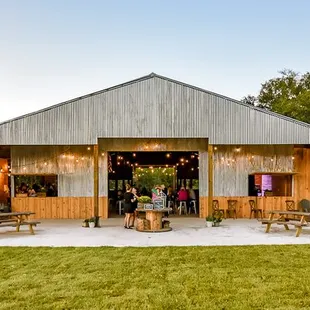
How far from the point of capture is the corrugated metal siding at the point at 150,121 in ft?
41.7

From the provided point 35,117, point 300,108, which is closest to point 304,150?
point 35,117

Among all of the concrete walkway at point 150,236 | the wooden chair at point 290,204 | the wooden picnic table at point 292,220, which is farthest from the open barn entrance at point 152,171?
the wooden picnic table at point 292,220

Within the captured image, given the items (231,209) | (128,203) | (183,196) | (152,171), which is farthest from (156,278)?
(152,171)

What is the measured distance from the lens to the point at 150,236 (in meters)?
10.2

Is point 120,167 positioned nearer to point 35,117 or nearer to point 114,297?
point 35,117

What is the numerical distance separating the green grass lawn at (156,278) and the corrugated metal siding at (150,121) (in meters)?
5.20

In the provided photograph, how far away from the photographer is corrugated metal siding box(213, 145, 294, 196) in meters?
14.5

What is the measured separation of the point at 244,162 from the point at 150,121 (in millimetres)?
4401

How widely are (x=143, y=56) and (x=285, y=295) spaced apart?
1726cm

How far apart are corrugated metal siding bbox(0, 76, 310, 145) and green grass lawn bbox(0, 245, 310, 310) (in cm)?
520

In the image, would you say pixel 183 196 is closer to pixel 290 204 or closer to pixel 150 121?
pixel 290 204

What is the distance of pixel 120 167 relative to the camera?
64.3 feet

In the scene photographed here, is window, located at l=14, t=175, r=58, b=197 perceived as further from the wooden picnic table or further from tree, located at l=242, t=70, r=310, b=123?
tree, located at l=242, t=70, r=310, b=123

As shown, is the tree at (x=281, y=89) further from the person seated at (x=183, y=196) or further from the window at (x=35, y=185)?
the window at (x=35, y=185)
